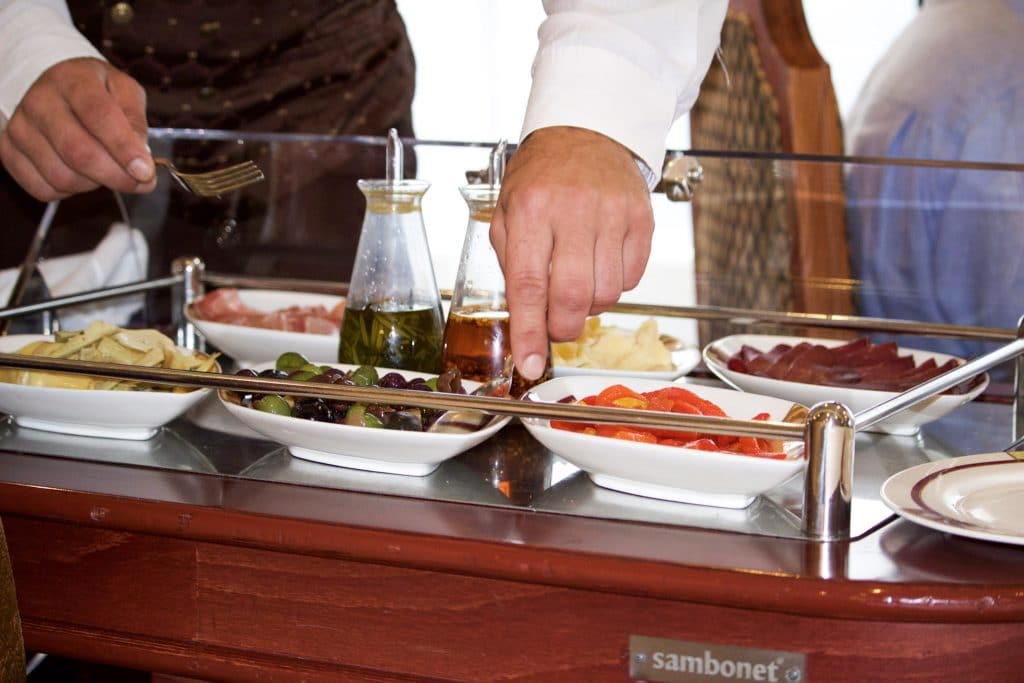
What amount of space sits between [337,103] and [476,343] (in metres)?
1.11

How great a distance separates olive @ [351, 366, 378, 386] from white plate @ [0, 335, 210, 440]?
0.13 metres

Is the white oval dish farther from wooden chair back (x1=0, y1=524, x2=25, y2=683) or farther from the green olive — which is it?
wooden chair back (x1=0, y1=524, x2=25, y2=683)

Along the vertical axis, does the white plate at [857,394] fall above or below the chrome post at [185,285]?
below

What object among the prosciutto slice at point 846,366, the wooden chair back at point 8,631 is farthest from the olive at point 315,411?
the prosciutto slice at point 846,366

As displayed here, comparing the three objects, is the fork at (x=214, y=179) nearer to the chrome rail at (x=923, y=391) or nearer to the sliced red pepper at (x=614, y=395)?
the sliced red pepper at (x=614, y=395)

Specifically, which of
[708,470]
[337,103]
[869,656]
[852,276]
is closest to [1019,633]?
[869,656]

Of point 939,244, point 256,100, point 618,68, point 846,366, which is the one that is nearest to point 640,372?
point 846,366

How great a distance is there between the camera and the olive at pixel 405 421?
34.6 inches

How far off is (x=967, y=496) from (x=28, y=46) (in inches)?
43.7

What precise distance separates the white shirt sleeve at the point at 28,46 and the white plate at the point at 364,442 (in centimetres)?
60

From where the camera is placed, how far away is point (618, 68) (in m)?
1.00

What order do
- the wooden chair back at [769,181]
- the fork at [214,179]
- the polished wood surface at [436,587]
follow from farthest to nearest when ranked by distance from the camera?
the wooden chair back at [769,181] → the fork at [214,179] → the polished wood surface at [436,587]

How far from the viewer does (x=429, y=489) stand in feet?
2.86

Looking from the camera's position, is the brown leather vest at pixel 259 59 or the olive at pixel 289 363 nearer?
the olive at pixel 289 363
